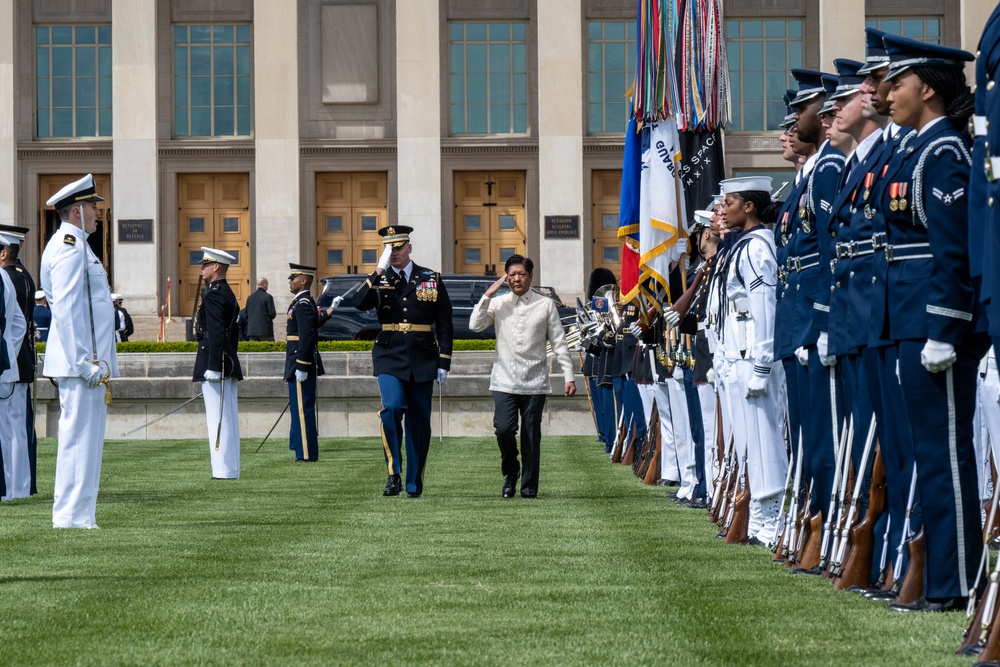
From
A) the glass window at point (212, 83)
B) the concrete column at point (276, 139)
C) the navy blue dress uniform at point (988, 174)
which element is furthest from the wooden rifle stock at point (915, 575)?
the glass window at point (212, 83)

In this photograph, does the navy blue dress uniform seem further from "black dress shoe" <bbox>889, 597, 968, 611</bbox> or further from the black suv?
the black suv

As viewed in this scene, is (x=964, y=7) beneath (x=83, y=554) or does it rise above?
above

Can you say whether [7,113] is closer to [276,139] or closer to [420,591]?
[276,139]

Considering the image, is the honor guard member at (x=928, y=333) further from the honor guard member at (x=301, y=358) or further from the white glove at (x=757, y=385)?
the honor guard member at (x=301, y=358)

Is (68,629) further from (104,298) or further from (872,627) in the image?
(104,298)

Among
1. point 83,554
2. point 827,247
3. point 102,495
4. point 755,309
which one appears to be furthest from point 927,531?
point 102,495

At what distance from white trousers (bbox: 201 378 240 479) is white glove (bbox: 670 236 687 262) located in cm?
560

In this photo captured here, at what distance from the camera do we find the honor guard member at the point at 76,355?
12.4m

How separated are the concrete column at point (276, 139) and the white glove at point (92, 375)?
94.6ft

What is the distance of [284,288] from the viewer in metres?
41.2

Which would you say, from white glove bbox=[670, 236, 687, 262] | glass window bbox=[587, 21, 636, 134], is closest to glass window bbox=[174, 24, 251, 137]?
glass window bbox=[587, 21, 636, 134]

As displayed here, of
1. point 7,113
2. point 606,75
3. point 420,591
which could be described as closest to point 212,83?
point 7,113

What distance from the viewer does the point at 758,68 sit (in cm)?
4272

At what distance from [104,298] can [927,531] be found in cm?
710
